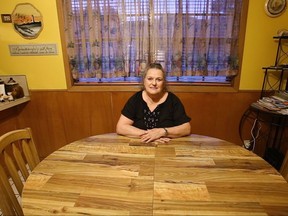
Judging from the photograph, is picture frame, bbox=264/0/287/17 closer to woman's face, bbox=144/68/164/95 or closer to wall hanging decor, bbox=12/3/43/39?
A: woman's face, bbox=144/68/164/95

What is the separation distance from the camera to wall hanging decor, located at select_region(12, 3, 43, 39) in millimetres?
2166

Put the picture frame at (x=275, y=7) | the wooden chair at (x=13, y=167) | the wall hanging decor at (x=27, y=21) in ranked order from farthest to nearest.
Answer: the wall hanging decor at (x=27, y=21), the picture frame at (x=275, y=7), the wooden chair at (x=13, y=167)

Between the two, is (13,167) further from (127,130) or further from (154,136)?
(154,136)

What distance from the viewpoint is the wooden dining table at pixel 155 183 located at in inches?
30.6

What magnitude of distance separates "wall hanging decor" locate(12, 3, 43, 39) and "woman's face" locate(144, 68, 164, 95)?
4.70ft

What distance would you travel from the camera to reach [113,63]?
2250mm

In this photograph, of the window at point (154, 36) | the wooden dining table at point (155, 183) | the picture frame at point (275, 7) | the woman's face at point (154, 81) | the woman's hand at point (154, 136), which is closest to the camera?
the wooden dining table at point (155, 183)

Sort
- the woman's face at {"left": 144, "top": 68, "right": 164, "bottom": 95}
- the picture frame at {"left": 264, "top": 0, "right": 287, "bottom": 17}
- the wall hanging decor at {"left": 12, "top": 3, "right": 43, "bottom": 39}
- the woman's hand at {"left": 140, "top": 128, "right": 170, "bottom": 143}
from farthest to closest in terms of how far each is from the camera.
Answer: the wall hanging decor at {"left": 12, "top": 3, "right": 43, "bottom": 39}
the picture frame at {"left": 264, "top": 0, "right": 287, "bottom": 17}
the woman's face at {"left": 144, "top": 68, "right": 164, "bottom": 95}
the woman's hand at {"left": 140, "top": 128, "right": 170, "bottom": 143}

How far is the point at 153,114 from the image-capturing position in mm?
1621

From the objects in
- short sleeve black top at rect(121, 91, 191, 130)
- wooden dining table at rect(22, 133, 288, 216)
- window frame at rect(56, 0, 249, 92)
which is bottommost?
wooden dining table at rect(22, 133, 288, 216)

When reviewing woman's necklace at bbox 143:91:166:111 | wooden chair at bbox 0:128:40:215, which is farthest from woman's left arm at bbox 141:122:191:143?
wooden chair at bbox 0:128:40:215

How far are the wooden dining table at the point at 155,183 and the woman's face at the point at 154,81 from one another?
0.50 m

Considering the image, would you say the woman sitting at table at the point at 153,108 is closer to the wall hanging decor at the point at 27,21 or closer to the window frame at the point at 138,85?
the window frame at the point at 138,85

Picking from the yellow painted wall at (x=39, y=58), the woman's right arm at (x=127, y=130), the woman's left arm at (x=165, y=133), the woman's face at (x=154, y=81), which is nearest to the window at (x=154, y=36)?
the yellow painted wall at (x=39, y=58)
